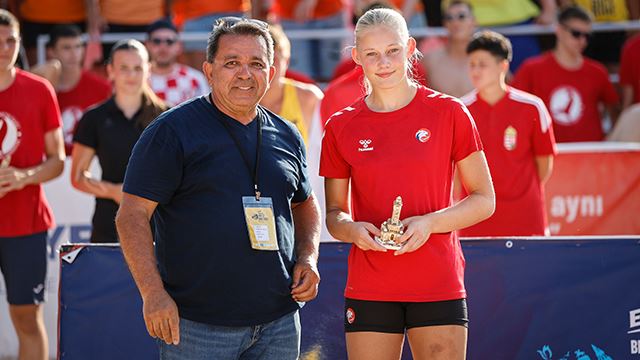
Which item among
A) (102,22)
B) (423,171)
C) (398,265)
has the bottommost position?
(398,265)

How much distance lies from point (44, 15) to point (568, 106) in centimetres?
529

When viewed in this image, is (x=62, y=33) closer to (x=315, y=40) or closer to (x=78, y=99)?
(x=78, y=99)

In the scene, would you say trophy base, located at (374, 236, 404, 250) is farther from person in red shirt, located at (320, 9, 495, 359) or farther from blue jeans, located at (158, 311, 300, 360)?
blue jeans, located at (158, 311, 300, 360)

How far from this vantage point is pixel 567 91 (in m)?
9.73

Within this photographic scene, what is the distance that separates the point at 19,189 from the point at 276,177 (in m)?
3.10

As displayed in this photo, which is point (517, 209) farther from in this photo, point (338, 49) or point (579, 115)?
point (338, 49)

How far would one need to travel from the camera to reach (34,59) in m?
10.9

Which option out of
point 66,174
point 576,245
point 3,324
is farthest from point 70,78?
point 576,245

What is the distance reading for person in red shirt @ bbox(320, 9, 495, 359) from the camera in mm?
4352

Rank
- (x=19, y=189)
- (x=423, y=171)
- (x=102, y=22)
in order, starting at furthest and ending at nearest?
(x=102, y=22) < (x=19, y=189) < (x=423, y=171)

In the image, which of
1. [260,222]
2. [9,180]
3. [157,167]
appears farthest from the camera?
[9,180]

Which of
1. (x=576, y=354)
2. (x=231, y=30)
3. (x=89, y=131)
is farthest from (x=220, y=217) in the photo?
(x=89, y=131)

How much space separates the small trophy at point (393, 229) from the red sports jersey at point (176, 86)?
5174 millimetres

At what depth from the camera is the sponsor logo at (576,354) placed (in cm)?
554
